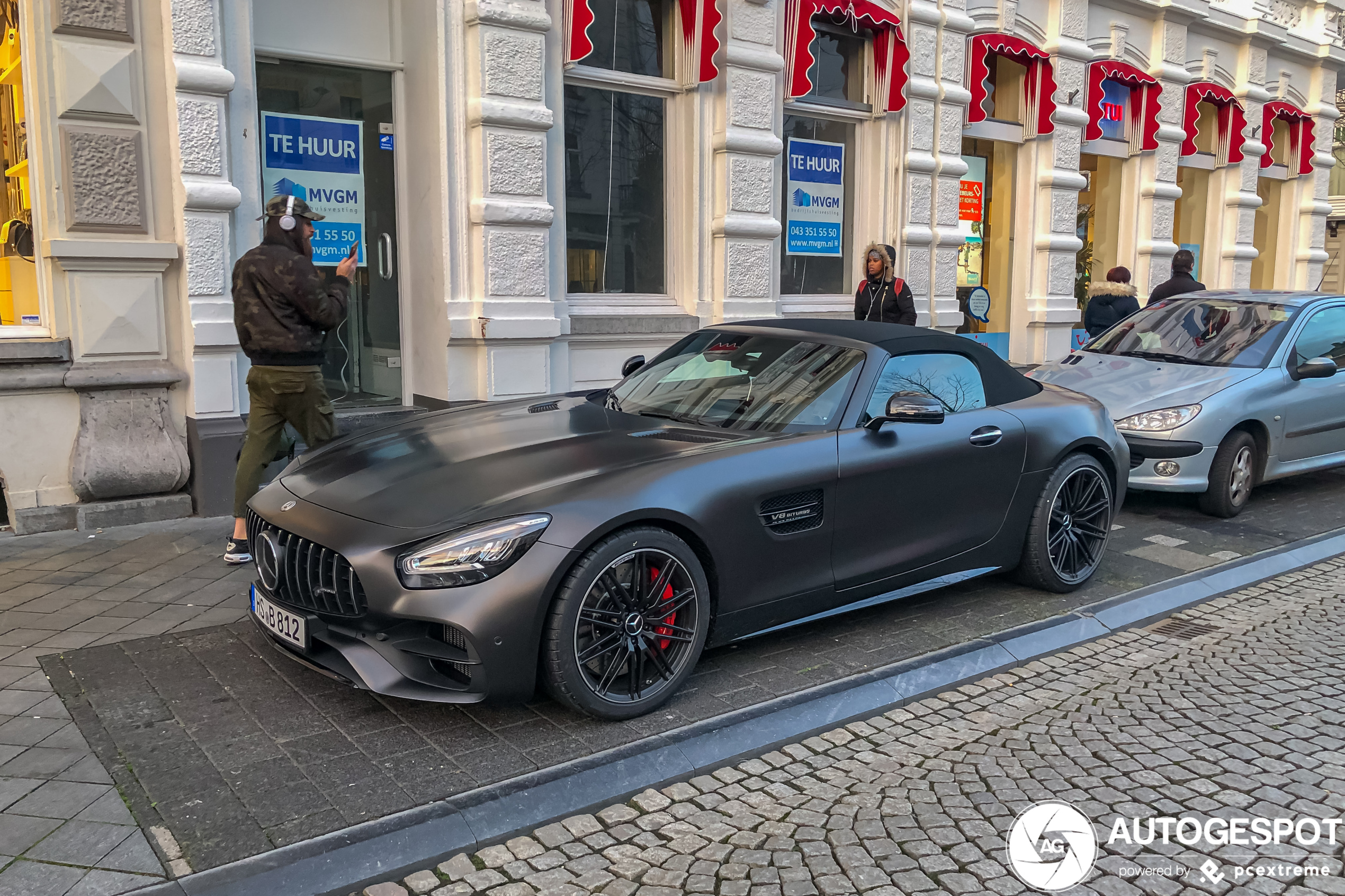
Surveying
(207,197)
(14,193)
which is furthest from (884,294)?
(14,193)

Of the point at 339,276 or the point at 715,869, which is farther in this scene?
the point at 339,276

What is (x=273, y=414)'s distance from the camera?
19.1ft

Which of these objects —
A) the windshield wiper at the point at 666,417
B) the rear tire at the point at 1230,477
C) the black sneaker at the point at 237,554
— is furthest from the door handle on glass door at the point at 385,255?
the rear tire at the point at 1230,477

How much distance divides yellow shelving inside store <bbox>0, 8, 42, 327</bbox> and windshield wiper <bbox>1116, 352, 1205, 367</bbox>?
7.83 meters

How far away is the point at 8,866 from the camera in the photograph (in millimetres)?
2902

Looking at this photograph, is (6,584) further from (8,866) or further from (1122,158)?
(1122,158)

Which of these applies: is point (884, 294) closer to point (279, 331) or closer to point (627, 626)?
point (279, 331)

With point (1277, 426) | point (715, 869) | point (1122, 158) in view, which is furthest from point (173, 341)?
point (1122, 158)

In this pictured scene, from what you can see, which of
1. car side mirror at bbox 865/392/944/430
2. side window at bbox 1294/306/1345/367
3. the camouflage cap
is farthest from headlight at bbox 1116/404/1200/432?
the camouflage cap

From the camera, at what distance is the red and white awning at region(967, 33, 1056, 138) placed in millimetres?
11836

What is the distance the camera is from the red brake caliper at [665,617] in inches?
153

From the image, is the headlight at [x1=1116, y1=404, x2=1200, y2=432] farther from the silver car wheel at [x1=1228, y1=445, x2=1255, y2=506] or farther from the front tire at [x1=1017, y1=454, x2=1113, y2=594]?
the front tire at [x1=1017, y1=454, x2=1113, y2=594]

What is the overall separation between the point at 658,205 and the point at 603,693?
22.4 ft

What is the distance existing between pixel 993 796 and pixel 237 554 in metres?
4.18
